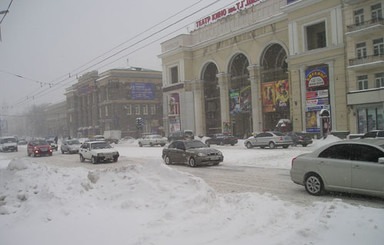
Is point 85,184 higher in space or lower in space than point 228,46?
lower

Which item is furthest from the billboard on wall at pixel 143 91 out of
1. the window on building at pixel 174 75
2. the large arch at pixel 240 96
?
the large arch at pixel 240 96

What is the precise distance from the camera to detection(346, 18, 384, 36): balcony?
32250 millimetres

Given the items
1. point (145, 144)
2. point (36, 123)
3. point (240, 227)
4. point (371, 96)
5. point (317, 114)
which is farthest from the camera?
point (36, 123)

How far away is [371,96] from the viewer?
33125mm

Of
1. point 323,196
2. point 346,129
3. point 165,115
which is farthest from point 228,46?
point 323,196

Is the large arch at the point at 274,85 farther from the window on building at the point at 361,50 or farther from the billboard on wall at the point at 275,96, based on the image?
the window on building at the point at 361,50

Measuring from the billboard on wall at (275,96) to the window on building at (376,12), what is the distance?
43.7 ft

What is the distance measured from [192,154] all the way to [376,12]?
1043 inches

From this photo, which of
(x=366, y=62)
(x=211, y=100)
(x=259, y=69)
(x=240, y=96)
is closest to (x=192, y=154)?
(x=366, y=62)

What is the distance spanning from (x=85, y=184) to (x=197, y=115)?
5107cm

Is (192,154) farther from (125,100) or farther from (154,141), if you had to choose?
(125,100)

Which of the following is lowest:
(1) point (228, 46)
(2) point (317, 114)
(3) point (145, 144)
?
(3) point (145, 144)

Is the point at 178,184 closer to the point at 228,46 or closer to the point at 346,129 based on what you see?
the point at 346,129

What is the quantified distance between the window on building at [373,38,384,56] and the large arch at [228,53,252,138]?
64.5 ft
